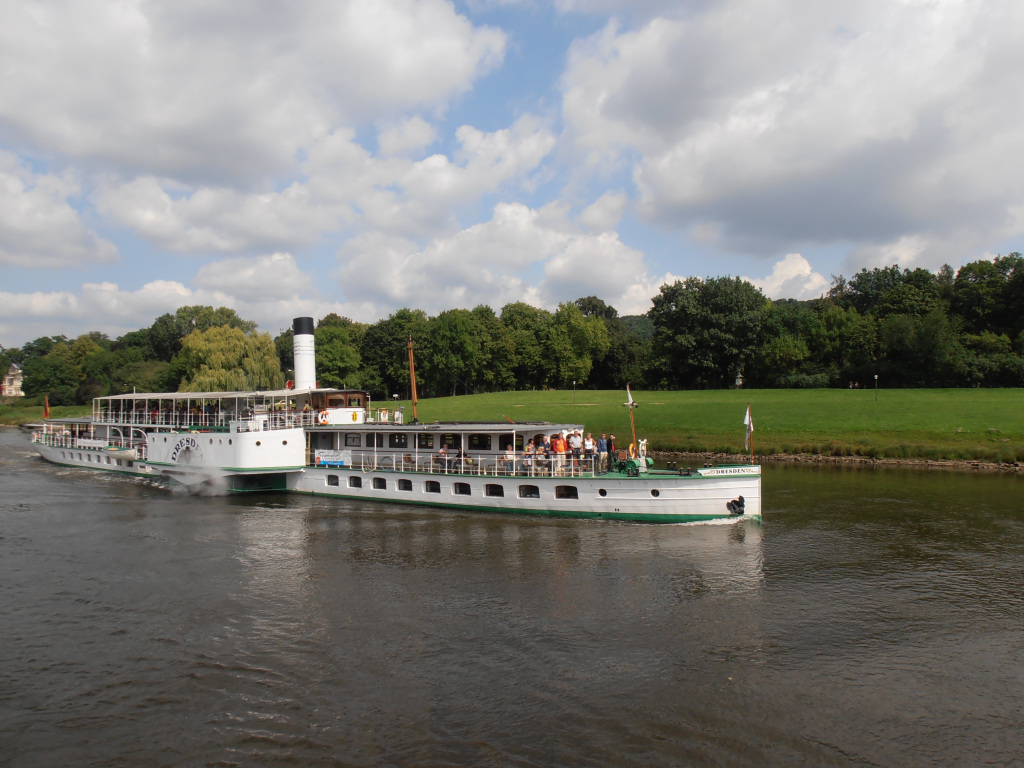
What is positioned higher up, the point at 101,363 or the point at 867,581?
the point at 101,363

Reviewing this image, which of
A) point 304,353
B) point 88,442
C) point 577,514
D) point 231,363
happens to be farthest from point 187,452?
point 231,363

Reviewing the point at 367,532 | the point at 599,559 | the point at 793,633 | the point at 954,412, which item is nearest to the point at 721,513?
the point at 599,559

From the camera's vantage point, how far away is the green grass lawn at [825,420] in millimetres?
46125

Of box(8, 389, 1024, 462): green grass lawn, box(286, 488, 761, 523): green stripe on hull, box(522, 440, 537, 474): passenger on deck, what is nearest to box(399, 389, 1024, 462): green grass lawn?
box(8, 389, 1024, 462): green grass lawn

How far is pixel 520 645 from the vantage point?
50.5 feet

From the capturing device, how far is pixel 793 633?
16125 mm

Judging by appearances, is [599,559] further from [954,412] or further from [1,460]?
[1,460]

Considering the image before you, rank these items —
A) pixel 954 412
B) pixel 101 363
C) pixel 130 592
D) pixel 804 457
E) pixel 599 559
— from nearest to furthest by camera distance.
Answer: pixel 130 592 → pixel 599 559 → pixel 804 457 → pixel 954 412 → pixel 101 363

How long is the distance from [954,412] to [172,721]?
59147mm

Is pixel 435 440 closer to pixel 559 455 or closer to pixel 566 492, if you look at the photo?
pixel 559 455

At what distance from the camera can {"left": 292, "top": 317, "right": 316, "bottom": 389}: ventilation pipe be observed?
4259cm

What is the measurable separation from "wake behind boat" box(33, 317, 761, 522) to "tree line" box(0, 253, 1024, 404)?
3886 cm

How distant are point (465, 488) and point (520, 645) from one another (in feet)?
54.5

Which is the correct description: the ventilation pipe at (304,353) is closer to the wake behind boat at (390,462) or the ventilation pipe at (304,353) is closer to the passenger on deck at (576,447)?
the wake behind boat at (390,462)
